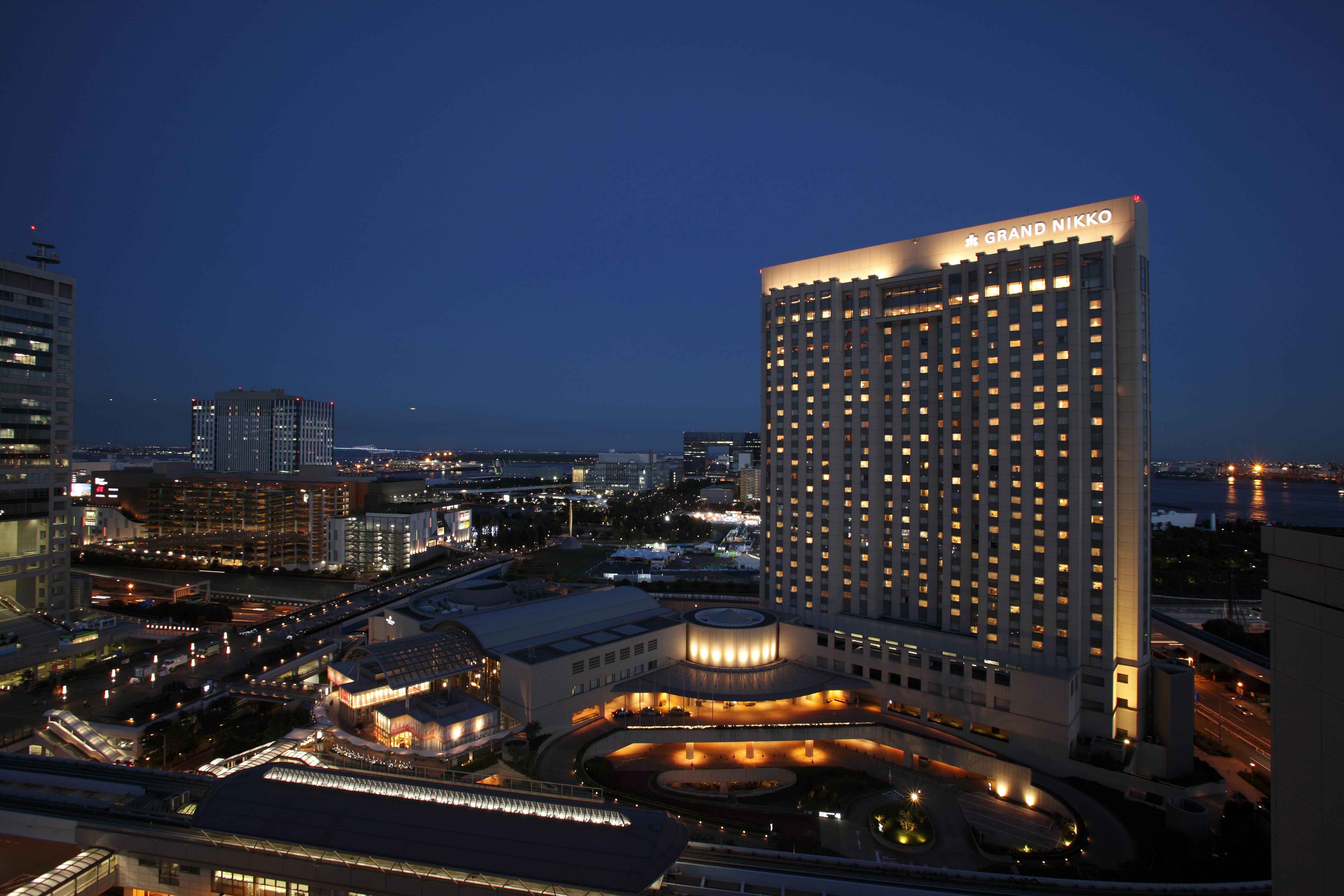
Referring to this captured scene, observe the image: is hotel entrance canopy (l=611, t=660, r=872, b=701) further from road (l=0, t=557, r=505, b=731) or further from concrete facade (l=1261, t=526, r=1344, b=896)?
concrete facade (l=1261, t=526, r=1344, b=896)

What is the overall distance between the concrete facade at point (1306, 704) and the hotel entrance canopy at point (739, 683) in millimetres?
32995

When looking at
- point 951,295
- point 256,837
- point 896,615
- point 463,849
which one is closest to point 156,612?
point 256,837

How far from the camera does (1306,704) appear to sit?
11867 mm

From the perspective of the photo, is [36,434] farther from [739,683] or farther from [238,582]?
[739,683]

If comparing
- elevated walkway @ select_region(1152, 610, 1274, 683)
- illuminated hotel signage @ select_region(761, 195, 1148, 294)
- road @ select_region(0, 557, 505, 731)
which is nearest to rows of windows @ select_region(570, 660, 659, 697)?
road @ select_region(0, 557, 505, 731)

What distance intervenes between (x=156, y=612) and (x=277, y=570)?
28.8m

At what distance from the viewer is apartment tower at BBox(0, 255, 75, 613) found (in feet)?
174

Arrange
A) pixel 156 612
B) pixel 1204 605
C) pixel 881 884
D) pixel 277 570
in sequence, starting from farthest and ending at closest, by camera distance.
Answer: pixel 277 570, pixel 1204 605, pixel 156 612, pixel 881 884

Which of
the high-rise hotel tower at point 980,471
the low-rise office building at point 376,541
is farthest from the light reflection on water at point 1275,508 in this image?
the low-rise office building at point 376,541

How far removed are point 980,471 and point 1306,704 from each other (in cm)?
3285

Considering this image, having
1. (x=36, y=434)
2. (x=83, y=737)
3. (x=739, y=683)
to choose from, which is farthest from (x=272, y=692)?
(x=36, y=434)

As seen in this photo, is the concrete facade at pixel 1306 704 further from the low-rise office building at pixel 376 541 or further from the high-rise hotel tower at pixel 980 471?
the low-rise office building at pixel 376 541

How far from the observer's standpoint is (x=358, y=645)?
44.8 m

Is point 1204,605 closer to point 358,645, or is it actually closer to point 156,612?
point 358,645
